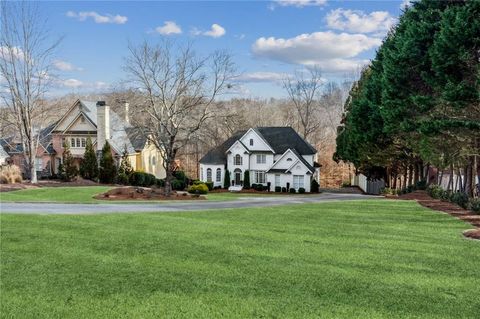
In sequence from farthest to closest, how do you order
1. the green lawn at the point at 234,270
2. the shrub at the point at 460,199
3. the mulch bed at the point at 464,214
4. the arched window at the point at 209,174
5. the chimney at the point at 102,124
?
the arched window at the point at 209,174, the chimney at the point at 102,124, the shrub at the point at 460,199, the mulch bed at the point at 464,214, the green lawn at the point at 234,270

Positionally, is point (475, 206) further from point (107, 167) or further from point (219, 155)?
point (219, 155)

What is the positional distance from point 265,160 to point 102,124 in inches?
651

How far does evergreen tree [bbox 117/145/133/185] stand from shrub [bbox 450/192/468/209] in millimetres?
27200

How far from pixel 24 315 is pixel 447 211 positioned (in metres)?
16.7

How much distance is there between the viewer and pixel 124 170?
129ft

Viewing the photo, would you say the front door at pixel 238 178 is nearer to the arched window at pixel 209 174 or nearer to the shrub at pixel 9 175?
the arched window at pixel 209 174

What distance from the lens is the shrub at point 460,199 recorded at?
62.9ft

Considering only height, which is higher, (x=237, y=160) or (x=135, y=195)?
(x=237, y=160)

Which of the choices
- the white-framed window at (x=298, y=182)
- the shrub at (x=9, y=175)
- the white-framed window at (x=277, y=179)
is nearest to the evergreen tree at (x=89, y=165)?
the shrub at (x=9, y=175)

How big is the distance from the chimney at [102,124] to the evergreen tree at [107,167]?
3.18 metres

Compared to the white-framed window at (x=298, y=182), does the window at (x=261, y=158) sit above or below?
above

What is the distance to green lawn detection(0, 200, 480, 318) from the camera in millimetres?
6047

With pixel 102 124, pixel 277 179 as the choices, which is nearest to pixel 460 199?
pixel 277 179

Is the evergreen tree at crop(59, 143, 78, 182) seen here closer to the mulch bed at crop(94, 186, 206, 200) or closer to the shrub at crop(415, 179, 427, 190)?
the mulch bed at crop(94, 186, 206, 200)
